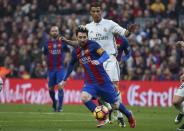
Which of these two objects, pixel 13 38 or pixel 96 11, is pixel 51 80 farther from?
pixel 13 38

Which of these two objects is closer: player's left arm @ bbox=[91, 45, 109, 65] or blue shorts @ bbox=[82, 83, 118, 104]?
player's left arm @ bbox=[91, 45, 109, 65]

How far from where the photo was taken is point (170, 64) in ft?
98.9

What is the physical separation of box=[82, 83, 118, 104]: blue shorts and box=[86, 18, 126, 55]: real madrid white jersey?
192cm

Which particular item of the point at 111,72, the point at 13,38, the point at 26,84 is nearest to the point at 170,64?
the point at 26,84

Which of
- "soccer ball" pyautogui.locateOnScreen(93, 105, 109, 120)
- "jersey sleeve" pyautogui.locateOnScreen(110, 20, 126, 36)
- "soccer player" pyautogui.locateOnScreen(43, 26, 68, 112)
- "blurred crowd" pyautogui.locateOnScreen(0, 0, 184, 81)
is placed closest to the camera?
"soccer ball" pyautogui.locateOnScreen(93, 105, 109, 120)

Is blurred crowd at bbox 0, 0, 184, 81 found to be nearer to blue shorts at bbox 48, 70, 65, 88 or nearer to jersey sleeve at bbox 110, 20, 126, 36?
blue shorts at bbox 48, 70, 65, 88

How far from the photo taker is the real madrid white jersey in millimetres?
17609

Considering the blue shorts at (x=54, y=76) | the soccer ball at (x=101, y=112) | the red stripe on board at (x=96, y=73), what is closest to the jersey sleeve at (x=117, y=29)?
the red stripe on board at (x=96, y=73)

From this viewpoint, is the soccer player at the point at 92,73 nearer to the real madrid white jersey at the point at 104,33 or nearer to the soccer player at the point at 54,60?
the real madrid white jersey at the point at 104,33

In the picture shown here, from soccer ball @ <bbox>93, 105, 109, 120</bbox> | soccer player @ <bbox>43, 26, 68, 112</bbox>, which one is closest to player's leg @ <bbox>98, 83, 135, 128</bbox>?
soccer ball @ <bbox>93, 105, 109, 120</bbox>

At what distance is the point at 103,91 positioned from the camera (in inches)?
623

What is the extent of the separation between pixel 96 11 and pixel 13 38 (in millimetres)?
18938

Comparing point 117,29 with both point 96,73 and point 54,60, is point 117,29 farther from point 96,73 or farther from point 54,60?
point 54,60

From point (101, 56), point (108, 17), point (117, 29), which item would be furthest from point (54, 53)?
point (108, 17)
